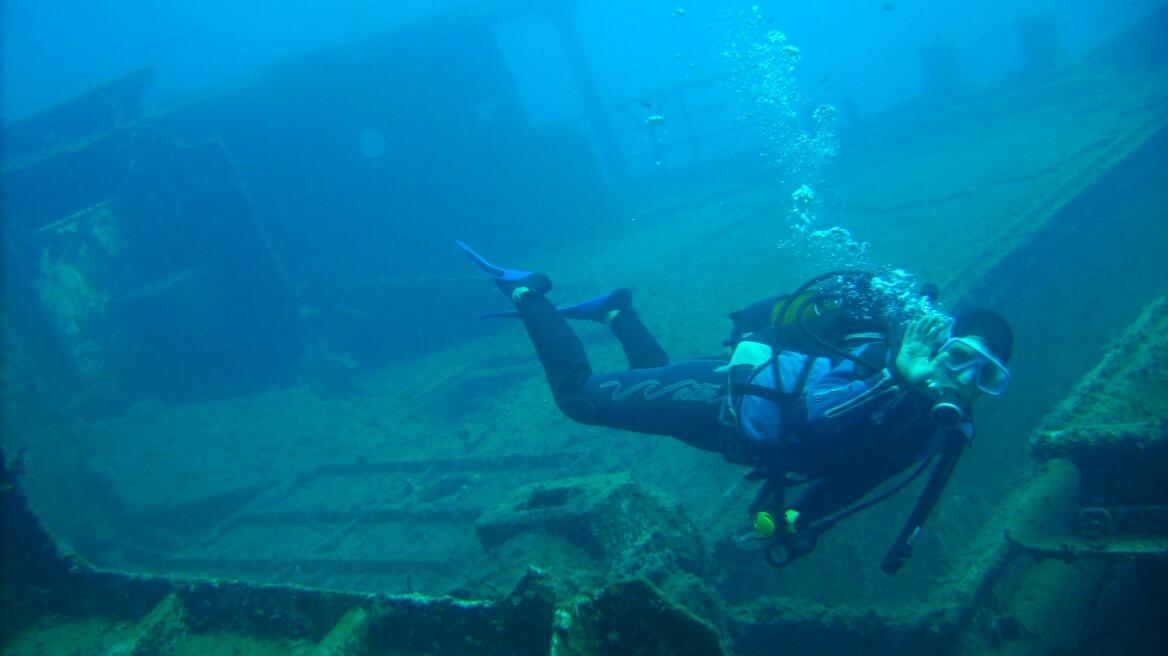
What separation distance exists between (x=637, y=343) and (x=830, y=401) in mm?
1986

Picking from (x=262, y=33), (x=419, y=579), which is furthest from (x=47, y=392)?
(x=262, y=33)

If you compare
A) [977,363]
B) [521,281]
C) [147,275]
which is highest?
[147,275]

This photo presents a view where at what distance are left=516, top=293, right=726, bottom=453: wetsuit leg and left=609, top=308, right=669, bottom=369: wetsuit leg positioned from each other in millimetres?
536

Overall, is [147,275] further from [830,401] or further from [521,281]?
[830,401]

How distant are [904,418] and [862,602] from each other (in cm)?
104

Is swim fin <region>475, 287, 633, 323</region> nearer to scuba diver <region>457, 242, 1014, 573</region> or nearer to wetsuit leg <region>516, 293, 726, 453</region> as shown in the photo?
wetsuit leg <region>516, 293, 726, 453</region>

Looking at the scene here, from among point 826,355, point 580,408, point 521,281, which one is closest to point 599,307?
point 521,281

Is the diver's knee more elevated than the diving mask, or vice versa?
the diving mask

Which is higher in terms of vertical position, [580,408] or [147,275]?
[147,275]

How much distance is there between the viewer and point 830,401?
9.11 ft

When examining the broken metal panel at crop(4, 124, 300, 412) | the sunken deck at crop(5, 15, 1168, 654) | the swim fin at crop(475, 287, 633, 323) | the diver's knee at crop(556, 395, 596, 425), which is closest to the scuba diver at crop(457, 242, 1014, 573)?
the diver's knee at crop(556, 395, 596, 425)

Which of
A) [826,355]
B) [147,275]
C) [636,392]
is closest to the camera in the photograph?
[826,355]

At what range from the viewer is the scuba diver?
2.60 metres

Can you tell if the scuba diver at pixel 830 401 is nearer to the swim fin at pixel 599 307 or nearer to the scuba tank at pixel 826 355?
the scuba tank at pixel 826 355
